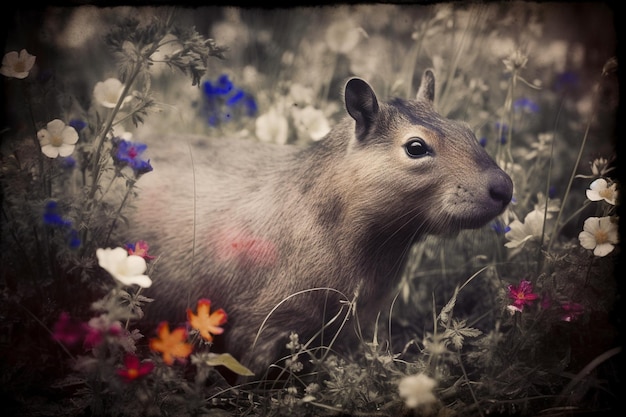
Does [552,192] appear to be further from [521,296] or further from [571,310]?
[521,296]

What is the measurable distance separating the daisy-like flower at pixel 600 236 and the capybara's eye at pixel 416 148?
0.97 m

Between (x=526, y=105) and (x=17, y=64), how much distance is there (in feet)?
13.0

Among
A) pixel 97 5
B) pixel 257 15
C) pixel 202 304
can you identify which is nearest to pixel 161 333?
pixel 202 304

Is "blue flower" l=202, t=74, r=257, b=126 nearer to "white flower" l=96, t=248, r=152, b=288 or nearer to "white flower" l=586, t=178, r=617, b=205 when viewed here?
"white flower" l=96, t=248, r=152, b=288

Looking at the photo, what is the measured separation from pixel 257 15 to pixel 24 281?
2.10m

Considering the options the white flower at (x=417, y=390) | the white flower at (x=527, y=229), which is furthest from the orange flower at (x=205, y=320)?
the white flower at (x=527, y=229)

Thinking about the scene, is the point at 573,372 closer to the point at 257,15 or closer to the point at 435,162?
the point at 435,162

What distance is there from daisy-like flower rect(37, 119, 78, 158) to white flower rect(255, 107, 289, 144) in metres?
1.76

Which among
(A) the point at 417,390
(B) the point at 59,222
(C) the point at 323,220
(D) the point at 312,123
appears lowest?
(A) the point at 417,390

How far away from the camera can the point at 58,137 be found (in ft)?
9.89

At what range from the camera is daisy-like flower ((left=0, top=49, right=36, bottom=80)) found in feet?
9.68

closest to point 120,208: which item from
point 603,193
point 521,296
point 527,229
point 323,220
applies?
point 323,220

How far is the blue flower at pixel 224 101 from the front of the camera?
14.8ft

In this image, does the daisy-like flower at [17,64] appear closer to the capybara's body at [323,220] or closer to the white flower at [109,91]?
the white flower at [109,91]
